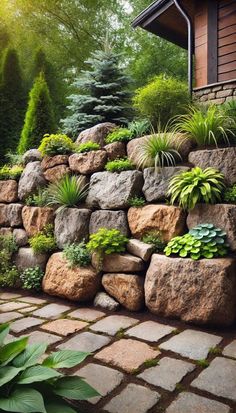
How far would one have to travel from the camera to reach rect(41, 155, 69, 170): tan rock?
4.75 metres

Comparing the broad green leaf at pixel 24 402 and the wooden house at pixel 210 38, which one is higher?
the wooden house at pixel 210 38

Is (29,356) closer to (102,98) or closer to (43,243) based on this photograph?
(43,243)

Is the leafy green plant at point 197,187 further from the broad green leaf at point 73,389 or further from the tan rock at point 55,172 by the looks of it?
the broad green leaf at point 73,389

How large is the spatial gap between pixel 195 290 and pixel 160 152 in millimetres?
1683

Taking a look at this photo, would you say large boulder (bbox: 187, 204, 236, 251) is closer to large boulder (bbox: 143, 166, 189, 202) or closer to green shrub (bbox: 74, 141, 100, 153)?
large boulder (bbox: 143, 166, 189, 202)

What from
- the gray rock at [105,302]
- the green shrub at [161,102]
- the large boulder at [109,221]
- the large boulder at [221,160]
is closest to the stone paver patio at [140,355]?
the gray rock at [105,302]

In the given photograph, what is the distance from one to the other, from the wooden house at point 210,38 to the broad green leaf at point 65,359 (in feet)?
16.7

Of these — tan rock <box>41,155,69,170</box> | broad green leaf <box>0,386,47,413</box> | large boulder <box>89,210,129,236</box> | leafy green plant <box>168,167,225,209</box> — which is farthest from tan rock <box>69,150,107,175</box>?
broad green leaf <box>0,386,47,413</box>

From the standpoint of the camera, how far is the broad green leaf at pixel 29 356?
1733 mm

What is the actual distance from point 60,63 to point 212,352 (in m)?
12.5

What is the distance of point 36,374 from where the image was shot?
5.29 feet

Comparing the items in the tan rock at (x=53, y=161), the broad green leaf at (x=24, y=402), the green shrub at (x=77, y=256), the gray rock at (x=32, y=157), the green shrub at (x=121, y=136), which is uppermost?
the green shrub at (x=121, y=136)

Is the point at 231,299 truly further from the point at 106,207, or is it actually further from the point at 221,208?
the point at 106,207

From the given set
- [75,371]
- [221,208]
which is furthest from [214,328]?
[75,371]
